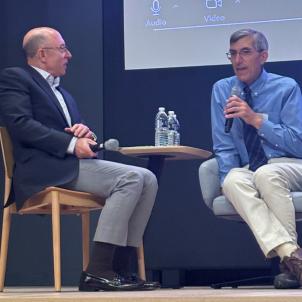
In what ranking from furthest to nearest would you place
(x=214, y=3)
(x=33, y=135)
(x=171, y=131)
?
1. (x=214, y=3)
2. (x=171, y=131)
3. (x=33, y=135)

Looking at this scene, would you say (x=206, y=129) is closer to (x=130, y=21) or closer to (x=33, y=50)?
(x=130, y=21)

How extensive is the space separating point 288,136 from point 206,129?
4.03 ft

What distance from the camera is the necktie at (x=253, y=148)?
3.75 metres

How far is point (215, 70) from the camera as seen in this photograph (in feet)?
15.8

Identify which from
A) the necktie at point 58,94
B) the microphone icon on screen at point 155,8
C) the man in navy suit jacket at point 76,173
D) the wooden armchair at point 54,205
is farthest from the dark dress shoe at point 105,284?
the microphone icon on screen at point 155,8

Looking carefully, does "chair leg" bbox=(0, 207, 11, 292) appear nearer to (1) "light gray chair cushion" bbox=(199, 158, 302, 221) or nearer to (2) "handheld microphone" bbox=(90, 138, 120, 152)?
(2) "handheld microphone" bbox=(90, 138, 120, 152)

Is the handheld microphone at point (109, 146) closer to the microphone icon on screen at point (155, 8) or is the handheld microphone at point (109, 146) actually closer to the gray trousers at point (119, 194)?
the gray trousers at point (119, 194)

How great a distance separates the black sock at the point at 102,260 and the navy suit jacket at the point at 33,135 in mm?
368

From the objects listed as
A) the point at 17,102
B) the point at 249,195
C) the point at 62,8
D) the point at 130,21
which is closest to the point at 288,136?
the point at 249,195

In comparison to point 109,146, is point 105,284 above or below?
below

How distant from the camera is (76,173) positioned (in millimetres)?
3410

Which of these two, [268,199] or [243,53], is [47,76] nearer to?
[243,53]

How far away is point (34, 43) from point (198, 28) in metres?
1.51

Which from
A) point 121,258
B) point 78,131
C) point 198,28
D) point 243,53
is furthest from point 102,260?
point 198,28
